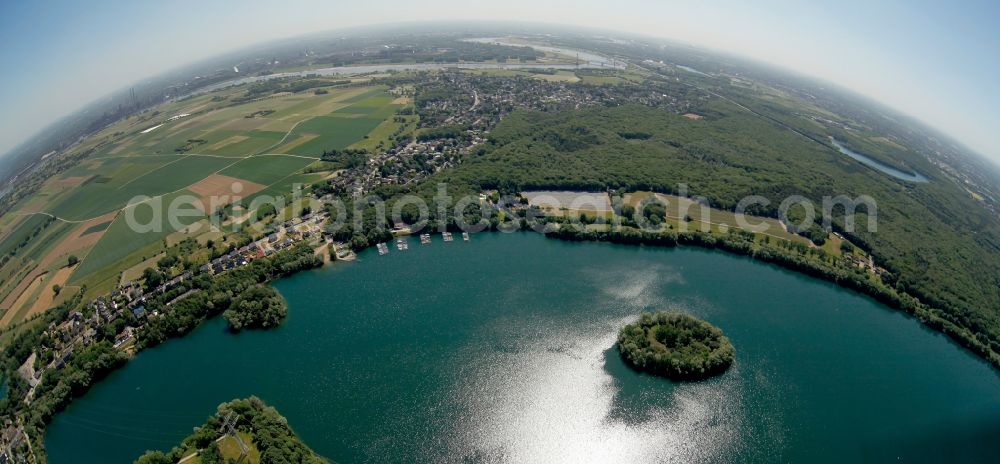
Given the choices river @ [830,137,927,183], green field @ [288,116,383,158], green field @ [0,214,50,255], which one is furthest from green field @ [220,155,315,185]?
river @ [830,137,927,183]

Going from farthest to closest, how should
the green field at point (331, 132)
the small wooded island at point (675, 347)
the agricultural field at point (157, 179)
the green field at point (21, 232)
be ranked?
the green field at point (331, 132), the green field at point (21, 232), the agricultural field at point (157, 179), the small wooded island at point (675, 347)

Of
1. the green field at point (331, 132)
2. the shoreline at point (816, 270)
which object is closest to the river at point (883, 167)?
the shoreline at point (816, 270)

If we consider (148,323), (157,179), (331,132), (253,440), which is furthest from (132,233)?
(331,132)

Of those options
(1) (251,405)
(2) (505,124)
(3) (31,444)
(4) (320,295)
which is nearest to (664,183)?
(2) (505,124)

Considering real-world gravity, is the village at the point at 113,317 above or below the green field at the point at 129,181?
below

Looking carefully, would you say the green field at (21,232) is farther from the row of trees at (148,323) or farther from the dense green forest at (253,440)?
the dense green forest at (253,440)

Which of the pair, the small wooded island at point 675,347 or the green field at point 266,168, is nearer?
the small wooded island at point 675,347

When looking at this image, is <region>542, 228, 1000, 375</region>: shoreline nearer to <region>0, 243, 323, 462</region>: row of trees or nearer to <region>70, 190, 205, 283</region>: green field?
<region>0, 243, 323, 462</region>: row of trees
